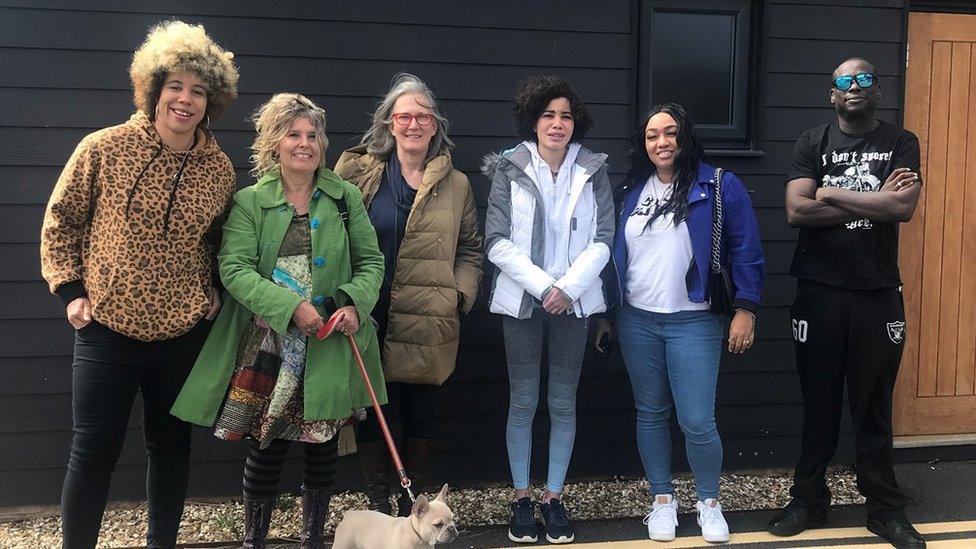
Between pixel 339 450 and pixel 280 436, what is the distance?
0.31 m

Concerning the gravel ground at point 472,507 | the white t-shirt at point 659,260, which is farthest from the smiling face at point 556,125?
the gravel ground at point 472,507

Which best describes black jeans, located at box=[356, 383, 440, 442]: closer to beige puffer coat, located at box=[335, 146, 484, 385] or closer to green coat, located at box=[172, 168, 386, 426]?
beige puffer coat, located at box=[335, 146, 484, 385]

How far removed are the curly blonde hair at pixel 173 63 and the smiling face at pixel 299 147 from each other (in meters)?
0.28

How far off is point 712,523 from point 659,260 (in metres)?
1.07

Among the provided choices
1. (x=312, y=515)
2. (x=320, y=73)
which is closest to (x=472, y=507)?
(x=312, y=515)

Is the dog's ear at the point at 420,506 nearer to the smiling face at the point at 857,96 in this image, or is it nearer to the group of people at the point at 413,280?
the group of people at the point at 413,280

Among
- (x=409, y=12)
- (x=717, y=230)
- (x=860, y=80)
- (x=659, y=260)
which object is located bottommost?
(x=659, y=260)

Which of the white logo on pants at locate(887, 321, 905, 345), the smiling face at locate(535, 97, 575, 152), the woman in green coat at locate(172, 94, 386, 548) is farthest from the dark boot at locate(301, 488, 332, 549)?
the white logo on pants at locate(887, 321, 905, 345)

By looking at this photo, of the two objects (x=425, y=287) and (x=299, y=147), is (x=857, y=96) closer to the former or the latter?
(x=425, y=287)

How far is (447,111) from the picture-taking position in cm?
352

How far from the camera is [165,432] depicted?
2523mm

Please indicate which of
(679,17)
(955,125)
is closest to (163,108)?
(679,17)

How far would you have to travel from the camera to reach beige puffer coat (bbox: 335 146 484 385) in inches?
111

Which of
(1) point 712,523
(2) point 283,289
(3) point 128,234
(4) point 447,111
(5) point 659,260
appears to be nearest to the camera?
(3) point 128,234
